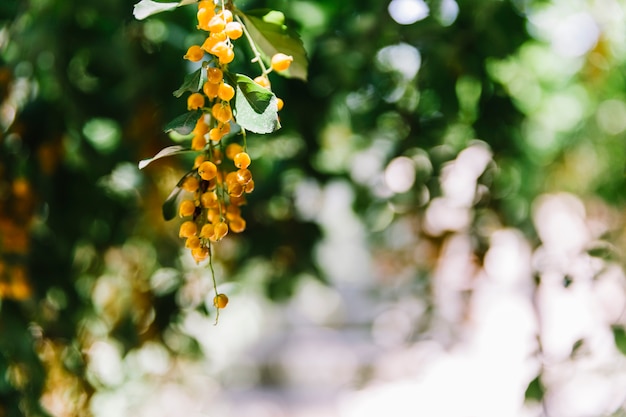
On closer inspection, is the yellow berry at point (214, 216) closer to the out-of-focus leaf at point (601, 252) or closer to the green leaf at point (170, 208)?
the green leaf at point (170, 208)

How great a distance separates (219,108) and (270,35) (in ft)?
0.39

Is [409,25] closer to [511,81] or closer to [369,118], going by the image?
[369,118]

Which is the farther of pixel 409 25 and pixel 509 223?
pixel 509 223

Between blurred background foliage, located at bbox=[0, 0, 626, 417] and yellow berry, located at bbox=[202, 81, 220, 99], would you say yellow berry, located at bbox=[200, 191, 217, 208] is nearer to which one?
yellow berry, located at bbox=[202, 81, 220, 99]

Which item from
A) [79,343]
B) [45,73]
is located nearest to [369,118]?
[45,73]

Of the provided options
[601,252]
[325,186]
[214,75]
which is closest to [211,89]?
[214,75]

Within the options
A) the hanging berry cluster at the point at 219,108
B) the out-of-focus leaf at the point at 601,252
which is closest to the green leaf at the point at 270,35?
the hanging berry cluster at the point at 219,108

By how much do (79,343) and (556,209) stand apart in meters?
1.48

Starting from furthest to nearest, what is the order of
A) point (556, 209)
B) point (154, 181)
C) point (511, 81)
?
1. point (556, 209)
2. point (511, 81)
3. point (154, 181)

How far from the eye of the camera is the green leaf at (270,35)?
0.54 meters

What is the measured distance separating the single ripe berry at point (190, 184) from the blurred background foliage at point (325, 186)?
0.17 metres

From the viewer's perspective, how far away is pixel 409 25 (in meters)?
0.84

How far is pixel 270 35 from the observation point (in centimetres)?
54

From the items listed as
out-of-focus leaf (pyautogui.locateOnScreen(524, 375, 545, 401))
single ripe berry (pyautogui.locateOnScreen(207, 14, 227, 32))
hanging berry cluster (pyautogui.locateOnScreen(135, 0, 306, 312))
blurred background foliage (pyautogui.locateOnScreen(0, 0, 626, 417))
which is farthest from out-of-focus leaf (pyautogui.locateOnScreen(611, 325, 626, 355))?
single ripe berry (pyautogui.locateOnScreen(207, 14, 227, 32))
